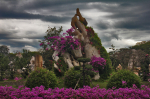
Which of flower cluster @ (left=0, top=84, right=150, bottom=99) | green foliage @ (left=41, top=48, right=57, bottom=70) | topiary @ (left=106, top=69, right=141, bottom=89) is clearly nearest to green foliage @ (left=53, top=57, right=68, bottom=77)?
green foliage @ (left=41, top=48, right=57, bottom=70)

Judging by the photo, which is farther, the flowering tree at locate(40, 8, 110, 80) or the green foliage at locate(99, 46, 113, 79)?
the green foliage at locate(99, 46, 113, 79)

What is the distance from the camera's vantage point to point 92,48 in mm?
17375

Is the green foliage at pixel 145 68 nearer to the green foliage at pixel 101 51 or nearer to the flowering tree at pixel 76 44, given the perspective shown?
the green foliage at pixel 101 51

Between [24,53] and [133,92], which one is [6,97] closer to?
[133,92]

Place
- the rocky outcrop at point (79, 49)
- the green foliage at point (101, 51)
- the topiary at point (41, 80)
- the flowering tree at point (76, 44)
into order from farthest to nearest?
the green foliage at point (101, 51), the rocky outcrop at point (79, 49), the flowering tree at point (76, 44), the topiary at point (41, 80)

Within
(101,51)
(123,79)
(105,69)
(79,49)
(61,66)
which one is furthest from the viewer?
(101,51)

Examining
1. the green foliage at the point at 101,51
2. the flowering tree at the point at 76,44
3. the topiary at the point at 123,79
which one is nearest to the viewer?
the topiary at the point at 123,79

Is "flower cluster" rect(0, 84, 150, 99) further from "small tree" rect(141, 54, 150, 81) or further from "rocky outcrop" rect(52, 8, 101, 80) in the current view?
"small tree" rect(141, 54, 150, 81)

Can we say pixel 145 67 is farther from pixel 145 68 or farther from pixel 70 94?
pixel 70 94

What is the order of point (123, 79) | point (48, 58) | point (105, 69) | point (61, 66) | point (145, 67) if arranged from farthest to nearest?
point (48, 58)
point (145, 67)
point (105, 69)
point (61, 66)
point (123, 79)

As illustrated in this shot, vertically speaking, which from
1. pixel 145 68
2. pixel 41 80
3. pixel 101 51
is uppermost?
pixel 101 51

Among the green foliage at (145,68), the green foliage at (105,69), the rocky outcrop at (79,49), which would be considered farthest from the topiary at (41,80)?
the green foliage at (145,68)

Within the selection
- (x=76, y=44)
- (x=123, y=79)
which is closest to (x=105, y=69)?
(x=76, y=44)

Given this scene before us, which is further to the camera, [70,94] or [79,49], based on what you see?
[79,49]
